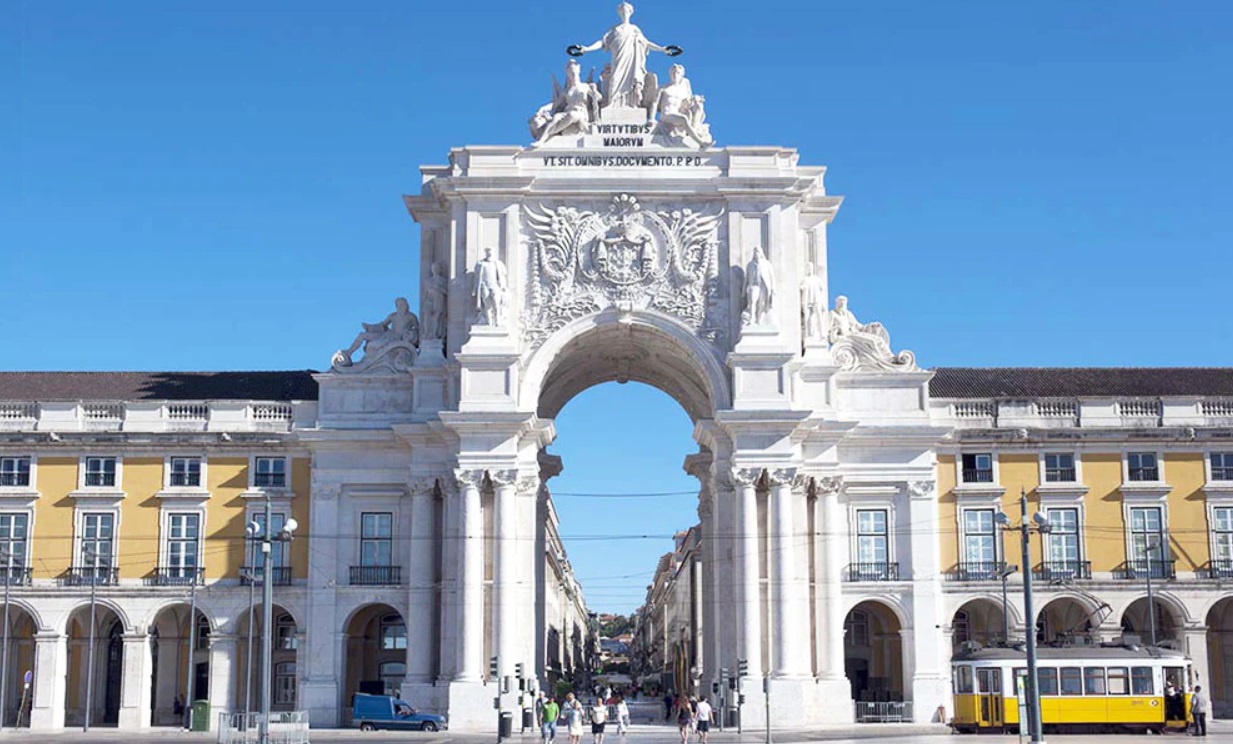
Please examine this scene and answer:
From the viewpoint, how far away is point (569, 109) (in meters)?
62.0

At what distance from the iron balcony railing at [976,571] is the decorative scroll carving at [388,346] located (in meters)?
23.0

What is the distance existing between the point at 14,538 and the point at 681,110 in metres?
31.2

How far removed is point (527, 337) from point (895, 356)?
14.8 m

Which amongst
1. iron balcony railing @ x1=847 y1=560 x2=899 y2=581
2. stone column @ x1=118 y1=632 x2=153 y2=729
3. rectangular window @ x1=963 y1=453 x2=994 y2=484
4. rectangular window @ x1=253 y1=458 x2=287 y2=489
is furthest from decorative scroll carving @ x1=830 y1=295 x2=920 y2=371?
stone column @ x1=118 y1=632 x2=153 y2=729

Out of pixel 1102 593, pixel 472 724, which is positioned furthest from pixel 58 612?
pixel 1102 593

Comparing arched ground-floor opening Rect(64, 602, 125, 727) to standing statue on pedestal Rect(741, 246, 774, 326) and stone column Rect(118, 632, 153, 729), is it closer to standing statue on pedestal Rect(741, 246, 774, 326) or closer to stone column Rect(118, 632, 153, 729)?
stone column Rect(118, 632, 153, 729)

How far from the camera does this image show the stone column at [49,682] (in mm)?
59812

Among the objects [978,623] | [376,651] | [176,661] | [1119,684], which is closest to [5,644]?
[176,661]

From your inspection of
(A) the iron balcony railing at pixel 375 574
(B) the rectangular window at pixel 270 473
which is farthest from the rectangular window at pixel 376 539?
(B) the rectangular window at pixel 270 473

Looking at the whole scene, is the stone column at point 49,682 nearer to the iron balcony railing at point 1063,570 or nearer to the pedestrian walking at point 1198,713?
the iron balcony railing at point 1063,570

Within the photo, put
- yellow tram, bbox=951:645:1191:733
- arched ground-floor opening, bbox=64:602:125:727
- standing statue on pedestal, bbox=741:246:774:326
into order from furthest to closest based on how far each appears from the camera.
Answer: arched ground-floor opening, bbox=64:602:125:727 < standing statue on pedestal, bbox=741:246:774:326 < yellow tram, bbox=951:645:1191:733

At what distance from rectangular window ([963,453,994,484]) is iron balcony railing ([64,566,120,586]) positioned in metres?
33.8

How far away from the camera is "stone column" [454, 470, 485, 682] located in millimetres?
57219

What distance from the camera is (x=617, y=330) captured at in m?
60.7
